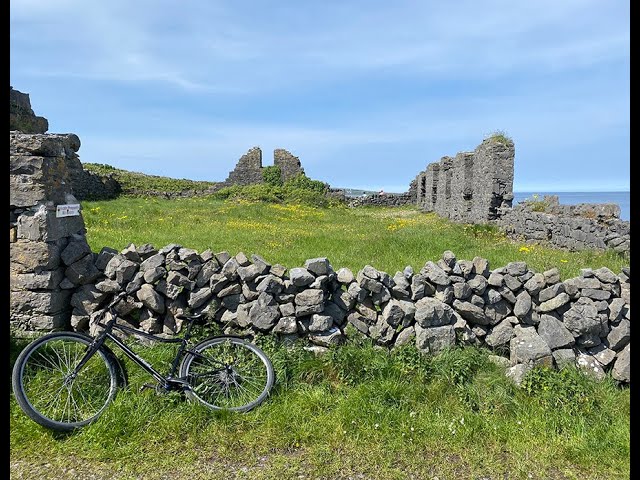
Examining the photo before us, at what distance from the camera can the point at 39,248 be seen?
5902 millimetres

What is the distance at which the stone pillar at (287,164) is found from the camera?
4331 centimetres

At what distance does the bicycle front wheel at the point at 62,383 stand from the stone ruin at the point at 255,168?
38.7 meters

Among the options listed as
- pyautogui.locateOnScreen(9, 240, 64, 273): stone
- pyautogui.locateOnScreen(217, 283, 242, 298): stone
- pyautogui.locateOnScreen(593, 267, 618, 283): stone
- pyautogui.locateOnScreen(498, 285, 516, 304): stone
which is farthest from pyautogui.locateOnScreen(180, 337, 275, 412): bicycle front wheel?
pyautogui.locateOnScreen(593, 267, 618, 283): stone

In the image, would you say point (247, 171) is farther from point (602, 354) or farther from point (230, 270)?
point (602, 354)

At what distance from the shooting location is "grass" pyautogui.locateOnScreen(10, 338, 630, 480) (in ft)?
13.2

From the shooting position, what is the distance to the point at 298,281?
572 cm

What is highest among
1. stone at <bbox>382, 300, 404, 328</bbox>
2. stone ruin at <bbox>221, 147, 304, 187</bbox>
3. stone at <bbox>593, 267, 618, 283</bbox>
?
stone ruin at <bbox>221, 147, 304, 187</bbox>

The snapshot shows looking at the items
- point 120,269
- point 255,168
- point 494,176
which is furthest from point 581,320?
point 255,168

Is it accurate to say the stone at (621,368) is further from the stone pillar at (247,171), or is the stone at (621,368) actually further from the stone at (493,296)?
the stone pillar at (247,171)

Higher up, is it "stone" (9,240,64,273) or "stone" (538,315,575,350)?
"stone" (9,240,64,273)

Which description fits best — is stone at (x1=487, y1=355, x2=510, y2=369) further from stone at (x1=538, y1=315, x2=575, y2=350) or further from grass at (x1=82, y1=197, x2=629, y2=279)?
grass at (x1=82, y1=197, x2=629, y2=279)

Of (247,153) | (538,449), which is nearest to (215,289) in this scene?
(538,449)

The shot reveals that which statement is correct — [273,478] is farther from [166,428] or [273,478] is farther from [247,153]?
[247,153]

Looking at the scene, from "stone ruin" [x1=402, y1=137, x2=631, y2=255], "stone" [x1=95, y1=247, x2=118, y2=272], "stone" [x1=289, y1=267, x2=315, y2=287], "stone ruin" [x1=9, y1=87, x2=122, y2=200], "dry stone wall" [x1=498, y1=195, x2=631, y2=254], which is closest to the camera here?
"stone" [x1=289, y1=267, x2=315, y2=287]
